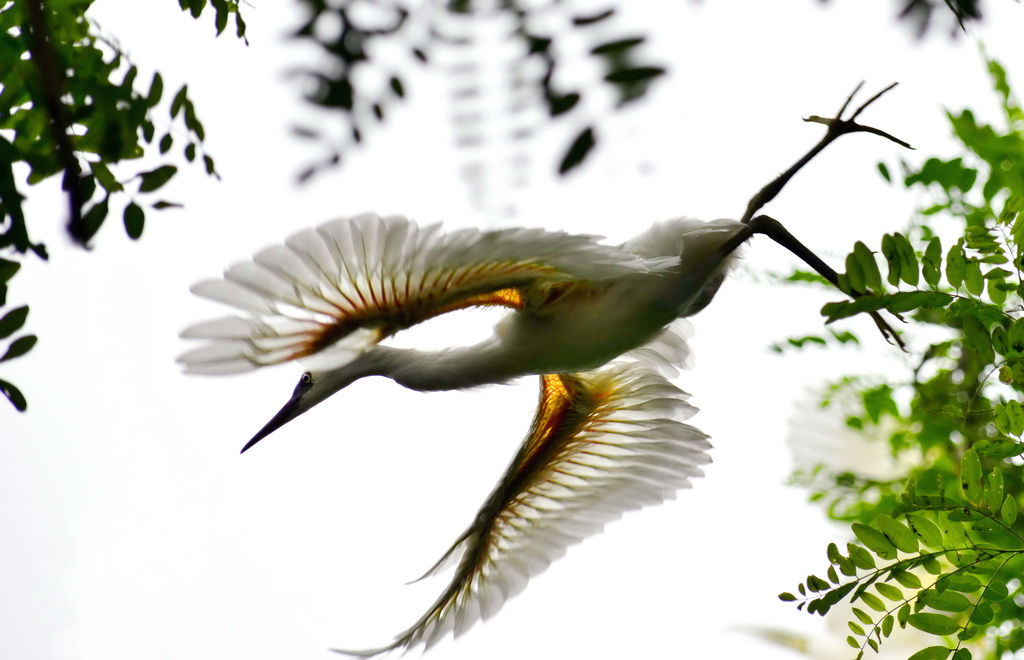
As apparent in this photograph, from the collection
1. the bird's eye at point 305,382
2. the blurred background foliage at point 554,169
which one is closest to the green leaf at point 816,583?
the blurred background foliage at point 554,169

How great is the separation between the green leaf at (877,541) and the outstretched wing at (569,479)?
0.41 meters

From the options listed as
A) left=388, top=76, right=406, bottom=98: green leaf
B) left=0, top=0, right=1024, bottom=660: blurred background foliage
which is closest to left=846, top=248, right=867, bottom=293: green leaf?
left=0, top=0, right=1024, bottom=660: blurred background foliage

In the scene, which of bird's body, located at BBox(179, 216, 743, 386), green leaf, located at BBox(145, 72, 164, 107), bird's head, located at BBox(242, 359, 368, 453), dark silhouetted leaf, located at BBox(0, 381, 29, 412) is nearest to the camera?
dark silhouetted leaf, located at BBox(0, 381, 29, 412)

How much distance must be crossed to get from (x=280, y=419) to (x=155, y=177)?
385mm

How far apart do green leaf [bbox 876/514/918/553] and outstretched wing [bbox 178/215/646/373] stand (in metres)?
0.29

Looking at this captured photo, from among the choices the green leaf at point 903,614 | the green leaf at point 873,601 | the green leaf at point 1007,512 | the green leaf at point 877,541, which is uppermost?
the green leaf at point 1007,512

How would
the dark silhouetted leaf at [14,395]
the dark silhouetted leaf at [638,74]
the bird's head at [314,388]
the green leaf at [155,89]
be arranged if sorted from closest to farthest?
the dark silhouetted leaf at [638,74], the dark silhouetted leaf at [14,395], the green leaf at [155,89], the bird's head at [314,388]

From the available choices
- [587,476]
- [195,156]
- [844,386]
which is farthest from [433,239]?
[844,386]

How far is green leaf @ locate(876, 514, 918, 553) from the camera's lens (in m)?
0.59

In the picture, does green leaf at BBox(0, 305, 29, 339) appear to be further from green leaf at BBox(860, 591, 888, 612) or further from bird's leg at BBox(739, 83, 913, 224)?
bird's leg at BBox(739, 83, 913, 224)

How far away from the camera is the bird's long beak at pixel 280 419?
93cm

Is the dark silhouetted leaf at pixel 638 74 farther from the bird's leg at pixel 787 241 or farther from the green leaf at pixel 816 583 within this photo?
the bird's leg at pixel 787 241

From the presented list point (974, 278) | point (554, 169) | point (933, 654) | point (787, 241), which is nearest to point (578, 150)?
point (554, 169)

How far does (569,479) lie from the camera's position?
3.45 feet
